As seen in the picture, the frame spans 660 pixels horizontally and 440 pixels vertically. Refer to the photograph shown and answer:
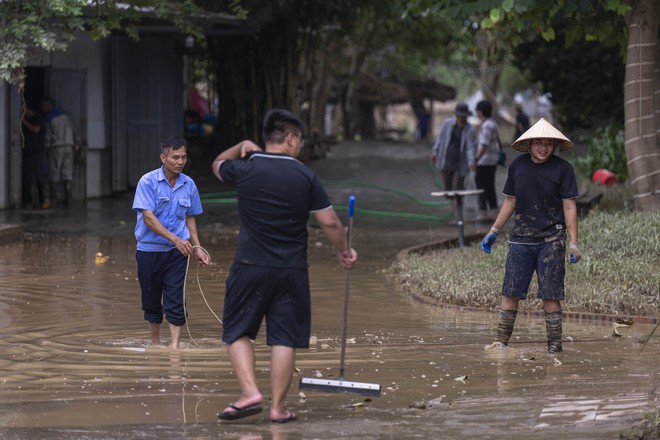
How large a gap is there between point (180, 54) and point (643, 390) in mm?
18862

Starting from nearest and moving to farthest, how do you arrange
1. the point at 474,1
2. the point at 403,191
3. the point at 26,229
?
1. the point at 474,1
2. the point at 26,229
3. the point at 403,191

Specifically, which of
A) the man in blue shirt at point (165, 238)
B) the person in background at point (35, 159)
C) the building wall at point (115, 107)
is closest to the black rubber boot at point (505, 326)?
the man in blue shirt at point (165, 238)

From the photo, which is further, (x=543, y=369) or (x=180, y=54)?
(x=180, y=54)

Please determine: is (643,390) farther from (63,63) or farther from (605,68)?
(605,68)

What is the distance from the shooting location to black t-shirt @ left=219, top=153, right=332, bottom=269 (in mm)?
6754

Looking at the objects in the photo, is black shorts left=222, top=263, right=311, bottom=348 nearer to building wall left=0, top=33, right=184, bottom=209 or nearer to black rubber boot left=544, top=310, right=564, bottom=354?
black rubber boot left=544, top=310, right=564, bottom=354

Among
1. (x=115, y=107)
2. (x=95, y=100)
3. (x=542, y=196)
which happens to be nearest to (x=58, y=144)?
(x=95, y=100)

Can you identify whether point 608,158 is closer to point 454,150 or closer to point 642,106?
point 454,150

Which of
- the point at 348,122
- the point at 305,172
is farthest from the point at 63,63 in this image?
the point at 348,122

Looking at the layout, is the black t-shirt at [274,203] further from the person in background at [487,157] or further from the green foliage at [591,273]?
the person in background at [487,157]

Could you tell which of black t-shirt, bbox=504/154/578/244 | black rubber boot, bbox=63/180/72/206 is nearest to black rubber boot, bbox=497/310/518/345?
black t-shirt, bbox=504/154/578/244

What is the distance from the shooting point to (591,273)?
11.5m

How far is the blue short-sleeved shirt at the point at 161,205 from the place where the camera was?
8953mm

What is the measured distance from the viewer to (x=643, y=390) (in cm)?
743
